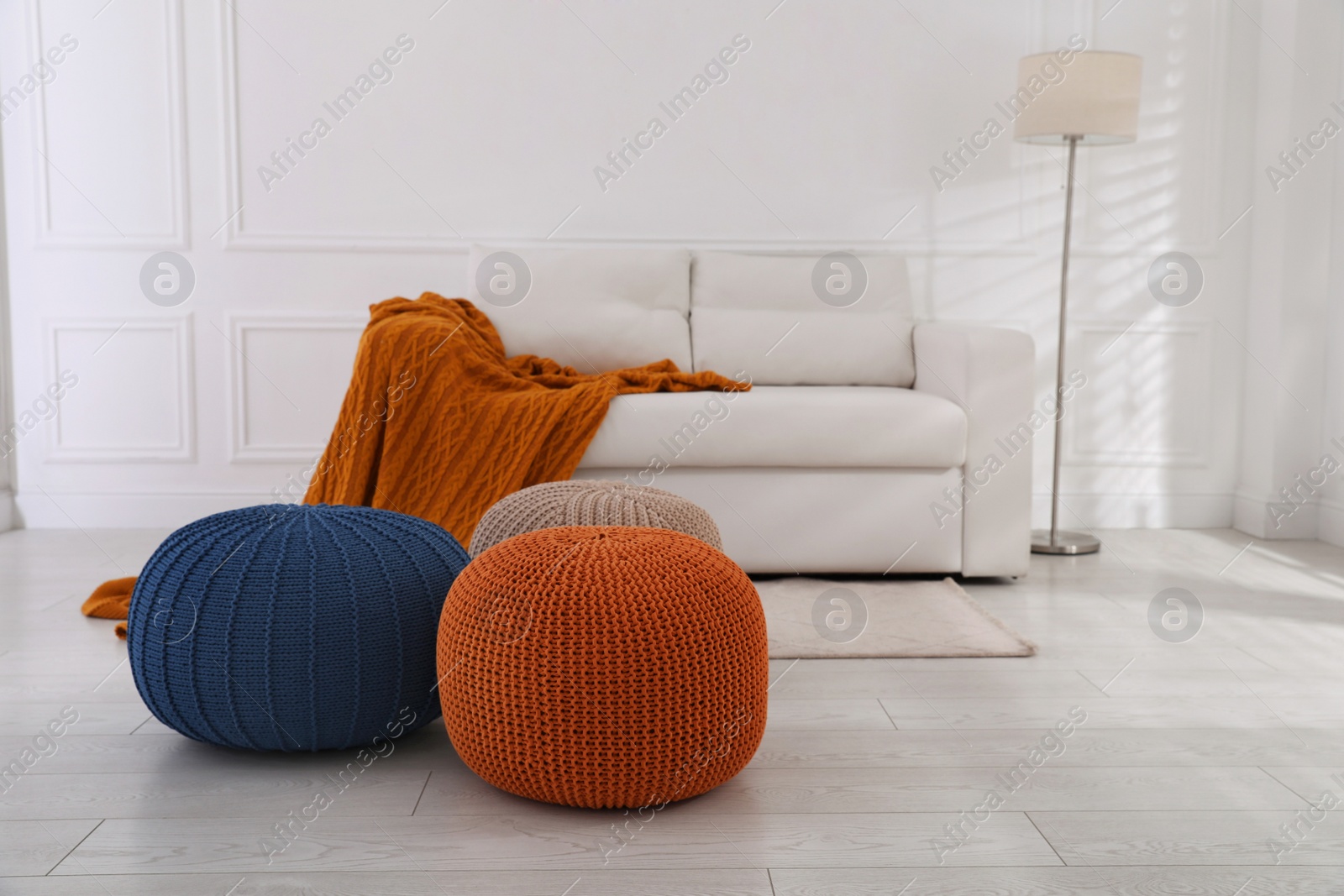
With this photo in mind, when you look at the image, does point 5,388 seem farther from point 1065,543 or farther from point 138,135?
point 1065,543

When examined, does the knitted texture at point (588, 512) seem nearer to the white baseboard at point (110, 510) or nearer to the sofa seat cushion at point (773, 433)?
the sofa seat cushion at point (773, 433)

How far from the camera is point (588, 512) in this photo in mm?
2008

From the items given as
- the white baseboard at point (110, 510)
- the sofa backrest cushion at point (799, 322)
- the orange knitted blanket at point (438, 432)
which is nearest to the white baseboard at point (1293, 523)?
the sofa backrest cushion at point (799, 322)

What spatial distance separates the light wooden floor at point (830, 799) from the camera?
52.6 inches

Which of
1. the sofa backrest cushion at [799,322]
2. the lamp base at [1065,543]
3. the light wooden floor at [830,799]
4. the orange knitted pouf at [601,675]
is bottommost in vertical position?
the lamp base at [1065,543]

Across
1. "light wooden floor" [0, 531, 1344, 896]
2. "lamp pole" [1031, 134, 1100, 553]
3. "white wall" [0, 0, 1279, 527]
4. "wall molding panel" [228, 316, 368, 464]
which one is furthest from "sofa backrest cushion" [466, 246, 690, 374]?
"light wooden floor" [0, 531, 1344, 896]

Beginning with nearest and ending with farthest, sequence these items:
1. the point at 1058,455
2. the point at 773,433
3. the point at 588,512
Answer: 1. the point at 588,512
2. the point at 773,433
3. the point at 1058,455

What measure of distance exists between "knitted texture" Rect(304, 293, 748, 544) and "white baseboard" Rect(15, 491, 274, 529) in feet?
3.10

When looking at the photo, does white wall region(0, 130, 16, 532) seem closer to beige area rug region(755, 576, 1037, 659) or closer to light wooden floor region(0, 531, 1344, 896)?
light wooden floor region(0, 531, 1344, 896)

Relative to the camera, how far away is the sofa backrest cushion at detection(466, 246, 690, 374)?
3.37 meters

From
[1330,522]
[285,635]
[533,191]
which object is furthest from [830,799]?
[1330,522]

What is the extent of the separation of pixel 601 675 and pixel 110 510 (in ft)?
9.42

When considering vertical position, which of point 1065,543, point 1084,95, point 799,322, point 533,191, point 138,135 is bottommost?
point 1065,543

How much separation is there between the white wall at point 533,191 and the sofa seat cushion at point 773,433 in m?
1.06
